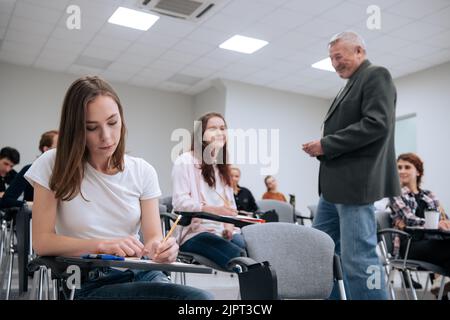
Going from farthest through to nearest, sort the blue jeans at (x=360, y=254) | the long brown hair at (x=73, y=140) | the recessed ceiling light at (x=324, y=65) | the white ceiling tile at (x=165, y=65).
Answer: the white ceiling tile at (x=165, y=65) → the recessed ceiling light at (x=324, y=65) → the blue jeans at (x=360, y=254) → the long brown hair at (x=73, y=140)

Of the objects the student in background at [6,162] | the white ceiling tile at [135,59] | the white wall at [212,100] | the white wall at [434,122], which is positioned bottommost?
the student in background at [6,162]

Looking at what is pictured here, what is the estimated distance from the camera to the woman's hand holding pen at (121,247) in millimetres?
1062

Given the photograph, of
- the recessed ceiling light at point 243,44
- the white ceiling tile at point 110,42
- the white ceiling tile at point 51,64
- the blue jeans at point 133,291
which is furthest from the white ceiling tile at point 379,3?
the blue jeans at point 133,291

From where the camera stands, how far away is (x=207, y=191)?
2.36 m

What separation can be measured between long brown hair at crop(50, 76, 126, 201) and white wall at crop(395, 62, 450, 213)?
19.7 ft

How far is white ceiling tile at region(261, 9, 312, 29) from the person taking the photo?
516cm

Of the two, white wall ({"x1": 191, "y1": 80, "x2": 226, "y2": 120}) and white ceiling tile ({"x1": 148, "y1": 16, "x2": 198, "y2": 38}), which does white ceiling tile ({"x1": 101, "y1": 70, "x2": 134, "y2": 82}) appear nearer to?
white wall ({"x1": 191, "y1": 80, "x2": 226, "y2": 120})

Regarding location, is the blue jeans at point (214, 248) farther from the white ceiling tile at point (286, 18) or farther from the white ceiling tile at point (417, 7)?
the white ceiling tile at point (417, 7)

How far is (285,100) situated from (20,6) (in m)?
4.47

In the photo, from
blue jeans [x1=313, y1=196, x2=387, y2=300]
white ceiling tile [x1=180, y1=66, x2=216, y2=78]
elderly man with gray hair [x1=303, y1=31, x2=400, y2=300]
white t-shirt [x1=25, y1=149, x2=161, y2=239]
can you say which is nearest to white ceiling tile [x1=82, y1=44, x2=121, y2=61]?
white ceiling tile [x1=180, y1=66, x2=216, y2=78]

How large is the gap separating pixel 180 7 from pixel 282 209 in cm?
257

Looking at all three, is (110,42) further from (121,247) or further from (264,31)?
(121,247)

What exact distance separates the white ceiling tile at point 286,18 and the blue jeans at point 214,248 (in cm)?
360
